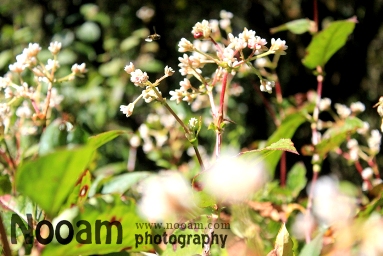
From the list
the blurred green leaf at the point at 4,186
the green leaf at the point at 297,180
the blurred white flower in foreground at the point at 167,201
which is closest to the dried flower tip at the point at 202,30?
the blurred white flower in foreground at the point at 167,201

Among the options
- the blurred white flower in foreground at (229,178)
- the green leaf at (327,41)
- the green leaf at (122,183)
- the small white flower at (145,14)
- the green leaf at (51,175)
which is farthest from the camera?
the small white flower at (145,14)

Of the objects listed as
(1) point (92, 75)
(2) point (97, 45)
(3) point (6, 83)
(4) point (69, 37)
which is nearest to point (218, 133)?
(3) point (6, 83)

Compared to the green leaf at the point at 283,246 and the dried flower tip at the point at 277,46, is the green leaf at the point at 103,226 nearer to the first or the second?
the green leaf at the point at 283,246

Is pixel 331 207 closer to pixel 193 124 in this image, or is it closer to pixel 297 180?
pixel 297 180

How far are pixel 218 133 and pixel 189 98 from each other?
0.06m

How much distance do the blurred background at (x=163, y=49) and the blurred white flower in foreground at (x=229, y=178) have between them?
131cm

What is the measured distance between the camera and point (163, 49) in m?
2.15

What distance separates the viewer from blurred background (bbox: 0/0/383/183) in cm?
183

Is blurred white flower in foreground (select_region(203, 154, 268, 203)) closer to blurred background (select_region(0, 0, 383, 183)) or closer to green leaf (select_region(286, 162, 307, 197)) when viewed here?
green leaf (select_region(286, 162, 307, 197))

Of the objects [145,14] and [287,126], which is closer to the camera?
[287,126]

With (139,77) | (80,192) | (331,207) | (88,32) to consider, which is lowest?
(331,207)

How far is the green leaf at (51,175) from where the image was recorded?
327mm

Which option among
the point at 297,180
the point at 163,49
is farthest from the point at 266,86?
the point at 163,49

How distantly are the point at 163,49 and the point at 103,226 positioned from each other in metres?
1.80
